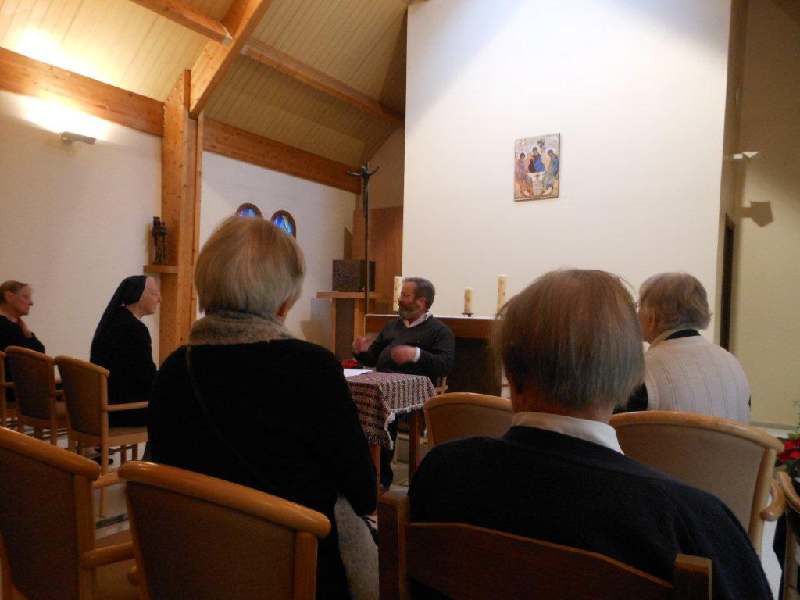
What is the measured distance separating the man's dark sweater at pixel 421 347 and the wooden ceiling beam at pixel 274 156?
419cm

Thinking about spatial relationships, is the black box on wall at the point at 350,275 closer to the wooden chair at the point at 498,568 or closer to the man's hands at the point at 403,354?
the man's hands at the point at 403,354

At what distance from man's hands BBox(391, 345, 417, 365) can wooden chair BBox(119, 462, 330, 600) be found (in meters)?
2.59

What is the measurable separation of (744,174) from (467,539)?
678 centimetres

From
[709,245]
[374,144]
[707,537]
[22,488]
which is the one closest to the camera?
[707,537]

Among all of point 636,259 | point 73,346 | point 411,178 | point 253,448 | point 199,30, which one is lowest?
point 73,346

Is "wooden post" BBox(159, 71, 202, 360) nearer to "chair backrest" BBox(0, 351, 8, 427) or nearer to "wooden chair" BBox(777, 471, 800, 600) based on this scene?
"chair backrest" BBox(0, 351, 8, 427)

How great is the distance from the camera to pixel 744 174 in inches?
249

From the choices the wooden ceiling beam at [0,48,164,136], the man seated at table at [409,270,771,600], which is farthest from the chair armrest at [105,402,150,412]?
the wooden ceiling beam at [0,48,164,136]

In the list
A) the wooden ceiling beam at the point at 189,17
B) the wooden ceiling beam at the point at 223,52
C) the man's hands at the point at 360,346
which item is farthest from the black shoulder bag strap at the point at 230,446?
the wooden ceiling beam at the point at 223,52

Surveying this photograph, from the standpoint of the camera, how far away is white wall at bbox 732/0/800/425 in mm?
6098

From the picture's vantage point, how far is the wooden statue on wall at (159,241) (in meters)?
6.16

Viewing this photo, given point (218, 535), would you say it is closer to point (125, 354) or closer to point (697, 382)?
point (697, 382)

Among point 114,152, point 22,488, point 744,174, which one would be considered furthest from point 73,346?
point 744,174

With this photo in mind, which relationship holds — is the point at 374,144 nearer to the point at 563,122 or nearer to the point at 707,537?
the point at 563,122
